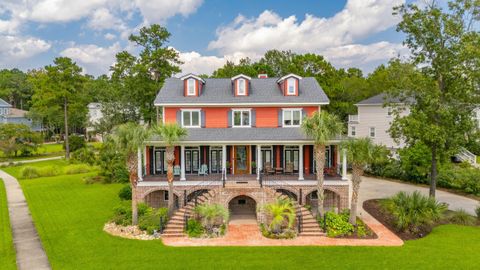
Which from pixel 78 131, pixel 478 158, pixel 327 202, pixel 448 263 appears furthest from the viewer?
pixel 78 131

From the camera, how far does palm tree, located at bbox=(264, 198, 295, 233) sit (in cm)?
1869

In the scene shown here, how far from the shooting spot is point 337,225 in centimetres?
1959

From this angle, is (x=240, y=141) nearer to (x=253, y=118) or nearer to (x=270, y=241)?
(x=253, y=118)

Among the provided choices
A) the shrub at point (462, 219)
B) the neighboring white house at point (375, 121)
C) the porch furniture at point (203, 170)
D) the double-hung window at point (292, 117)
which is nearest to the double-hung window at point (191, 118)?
the porch furniture at point (203, 170)

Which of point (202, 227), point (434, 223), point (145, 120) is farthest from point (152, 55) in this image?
point (434, 223)

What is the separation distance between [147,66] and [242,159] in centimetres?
2137

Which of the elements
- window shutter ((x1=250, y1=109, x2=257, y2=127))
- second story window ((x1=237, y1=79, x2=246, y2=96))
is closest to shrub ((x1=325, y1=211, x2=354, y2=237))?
window shutter ((x1=250, y1=109, x2=257, y2=127))

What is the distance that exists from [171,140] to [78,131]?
252 feet

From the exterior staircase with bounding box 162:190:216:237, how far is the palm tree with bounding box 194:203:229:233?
1.13 meters

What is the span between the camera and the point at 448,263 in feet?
49.7

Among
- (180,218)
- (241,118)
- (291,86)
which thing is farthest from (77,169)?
(291,86)

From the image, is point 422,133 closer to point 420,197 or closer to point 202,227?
point 420,197

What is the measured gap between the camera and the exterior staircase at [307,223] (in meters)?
19.2

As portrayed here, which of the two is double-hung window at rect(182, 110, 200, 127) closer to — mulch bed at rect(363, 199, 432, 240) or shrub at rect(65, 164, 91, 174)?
mulch bed at rect(363, 199, 432, 240)
